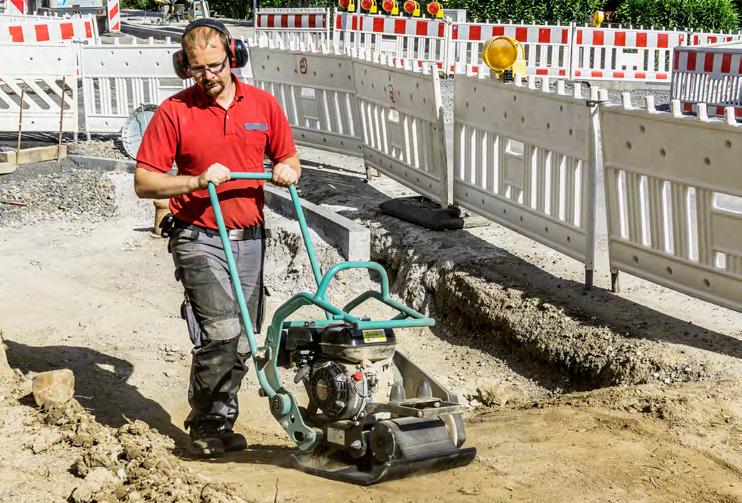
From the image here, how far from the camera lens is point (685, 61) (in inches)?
747

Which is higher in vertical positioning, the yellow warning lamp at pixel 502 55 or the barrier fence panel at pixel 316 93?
the yellow warning lamp at pixel 502 55

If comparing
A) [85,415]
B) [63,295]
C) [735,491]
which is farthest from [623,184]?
[63,295]

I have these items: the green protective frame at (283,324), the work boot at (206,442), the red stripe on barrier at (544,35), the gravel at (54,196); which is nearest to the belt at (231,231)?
the green protective frame at (283,324)

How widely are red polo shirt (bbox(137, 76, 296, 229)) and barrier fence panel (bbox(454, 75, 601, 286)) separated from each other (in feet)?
10.0

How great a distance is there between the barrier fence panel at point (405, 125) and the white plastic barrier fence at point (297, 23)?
13115 millimetres

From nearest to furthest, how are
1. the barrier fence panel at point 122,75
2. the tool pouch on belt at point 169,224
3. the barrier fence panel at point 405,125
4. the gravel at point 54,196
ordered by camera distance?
the tool pouch on belt at point 169,224
the barrier fence panel at point 405,125
the gravel at point 54,196
the barrier fence panel at point 122,75

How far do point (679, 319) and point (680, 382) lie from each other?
1057 mm

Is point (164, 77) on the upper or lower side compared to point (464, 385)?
upper

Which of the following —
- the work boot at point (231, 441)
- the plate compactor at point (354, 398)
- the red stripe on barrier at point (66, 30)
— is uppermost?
the red stripe on barrier at point (66, 30)

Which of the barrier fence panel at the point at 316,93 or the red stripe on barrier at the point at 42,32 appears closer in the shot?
the barrier fence panel at the point at 316,93

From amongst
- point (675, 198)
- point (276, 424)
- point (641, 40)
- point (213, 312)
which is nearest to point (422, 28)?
point (641, 40)

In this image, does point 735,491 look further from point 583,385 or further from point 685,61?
point 685,61

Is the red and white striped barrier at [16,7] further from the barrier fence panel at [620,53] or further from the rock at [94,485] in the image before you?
the rock at [94,485]

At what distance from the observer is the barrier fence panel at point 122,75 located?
657 inches
